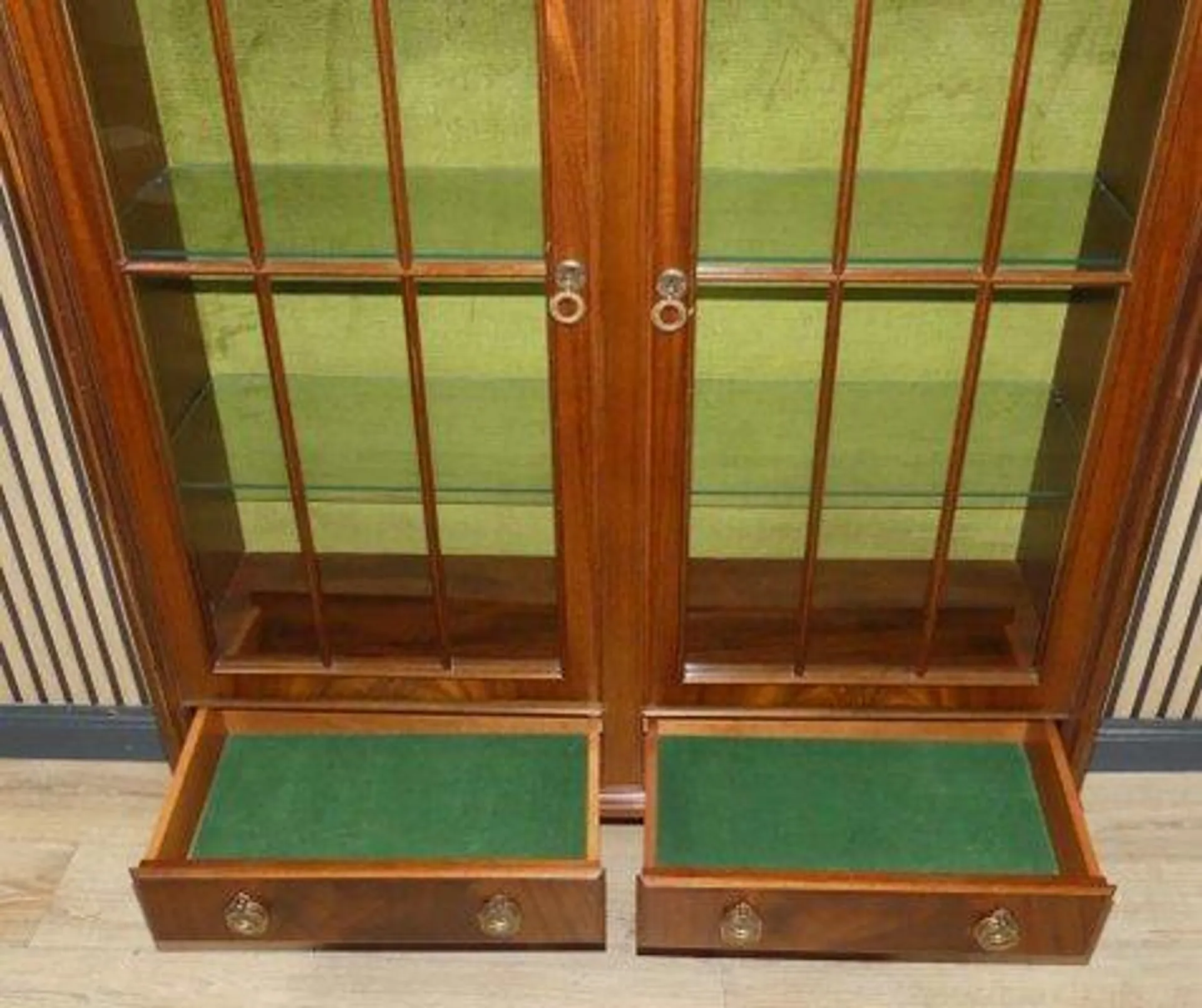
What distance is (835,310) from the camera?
56.4 inches

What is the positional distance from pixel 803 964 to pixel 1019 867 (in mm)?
365

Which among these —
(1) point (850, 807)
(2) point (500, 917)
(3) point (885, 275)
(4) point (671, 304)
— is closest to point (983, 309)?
(3) point (885, 275)

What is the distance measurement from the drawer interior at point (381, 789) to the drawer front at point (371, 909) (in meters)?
0.04

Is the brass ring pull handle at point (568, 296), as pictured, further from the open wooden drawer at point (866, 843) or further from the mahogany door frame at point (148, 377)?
the open wooden drawer at point (866, 843)

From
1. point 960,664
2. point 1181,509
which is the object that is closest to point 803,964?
point 960,664

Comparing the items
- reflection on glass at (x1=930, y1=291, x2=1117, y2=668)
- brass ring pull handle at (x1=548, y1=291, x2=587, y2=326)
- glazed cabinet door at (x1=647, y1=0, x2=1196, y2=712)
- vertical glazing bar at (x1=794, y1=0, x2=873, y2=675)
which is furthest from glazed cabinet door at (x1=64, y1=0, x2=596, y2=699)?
reflection on glass at (x1=930, y1=291, x2=1117, y2=668)

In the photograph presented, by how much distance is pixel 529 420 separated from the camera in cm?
172

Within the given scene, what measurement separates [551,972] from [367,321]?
0.97 metres

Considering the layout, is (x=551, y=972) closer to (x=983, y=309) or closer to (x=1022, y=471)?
(x=1022, y=471)

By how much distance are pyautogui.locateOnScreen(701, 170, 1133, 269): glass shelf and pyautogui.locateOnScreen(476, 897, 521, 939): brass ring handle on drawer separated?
831 millimetres

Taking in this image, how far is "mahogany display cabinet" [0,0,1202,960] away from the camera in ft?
4.52

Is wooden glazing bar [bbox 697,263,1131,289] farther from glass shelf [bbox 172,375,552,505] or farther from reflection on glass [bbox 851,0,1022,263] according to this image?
glass shelf [bbox 172,375,552,505]

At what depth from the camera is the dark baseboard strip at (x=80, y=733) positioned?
2.10m

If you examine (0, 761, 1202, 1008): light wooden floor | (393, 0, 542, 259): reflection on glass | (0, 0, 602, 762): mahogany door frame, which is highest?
(393, 0, 542, 259): reflection on glass
